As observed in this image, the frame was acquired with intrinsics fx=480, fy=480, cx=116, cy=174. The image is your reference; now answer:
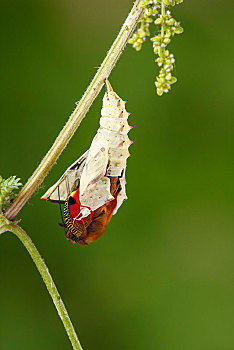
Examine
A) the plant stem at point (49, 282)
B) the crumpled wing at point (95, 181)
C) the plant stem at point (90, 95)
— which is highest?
the plant stem at point (90, 95)

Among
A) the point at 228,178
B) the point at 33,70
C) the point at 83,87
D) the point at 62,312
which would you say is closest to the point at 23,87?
the point at 33,70

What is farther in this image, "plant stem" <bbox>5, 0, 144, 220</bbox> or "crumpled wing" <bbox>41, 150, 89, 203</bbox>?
A: "crumpled wing" <bbox>41, 150, 89, 203</bbox>

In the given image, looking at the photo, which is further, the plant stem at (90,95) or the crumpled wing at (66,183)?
the crumpled wing at (66,183)

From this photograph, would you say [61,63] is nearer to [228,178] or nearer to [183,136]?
[183,136]

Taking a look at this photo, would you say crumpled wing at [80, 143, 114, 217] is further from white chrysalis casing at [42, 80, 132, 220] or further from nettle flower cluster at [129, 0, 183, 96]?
nettle flower cluster at [129, 0, 183, 96]

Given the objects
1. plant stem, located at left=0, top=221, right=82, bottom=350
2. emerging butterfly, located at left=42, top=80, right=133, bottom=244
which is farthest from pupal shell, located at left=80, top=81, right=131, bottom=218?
plant stem, located at left=0, top=221, right=82, bottom=350

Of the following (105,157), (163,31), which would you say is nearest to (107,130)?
(105,157)

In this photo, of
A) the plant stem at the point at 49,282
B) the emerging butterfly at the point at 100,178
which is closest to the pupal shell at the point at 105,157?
the emerging butterfly at the point at 100,178

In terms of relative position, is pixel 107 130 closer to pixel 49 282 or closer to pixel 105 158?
pixel 105 158

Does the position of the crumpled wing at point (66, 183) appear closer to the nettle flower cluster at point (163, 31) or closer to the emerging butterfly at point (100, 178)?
the emerging butterfly at point (100, 178)
